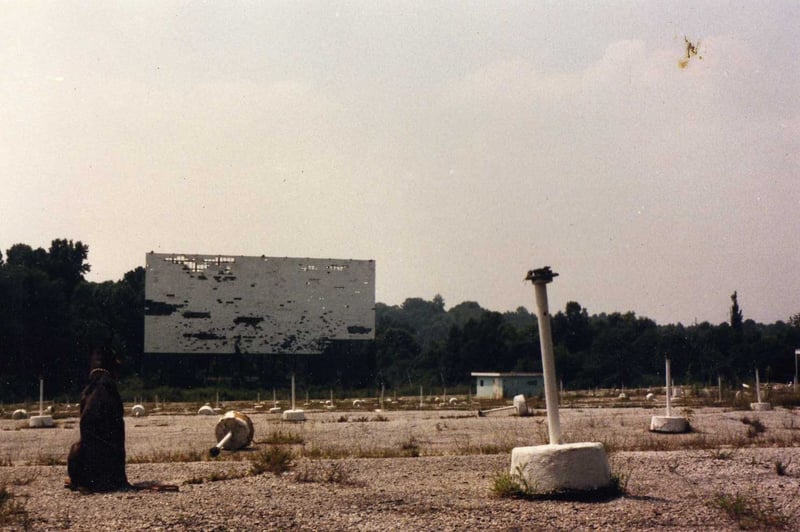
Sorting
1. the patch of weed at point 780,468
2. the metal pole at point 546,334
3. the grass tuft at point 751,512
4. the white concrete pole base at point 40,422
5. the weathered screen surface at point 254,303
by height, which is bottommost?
the grass tuft at point 751,512

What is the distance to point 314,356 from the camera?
71.8 metres

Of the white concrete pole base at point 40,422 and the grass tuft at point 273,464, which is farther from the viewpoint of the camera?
the white concrete pole base at point 40,422

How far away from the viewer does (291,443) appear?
2056 cm

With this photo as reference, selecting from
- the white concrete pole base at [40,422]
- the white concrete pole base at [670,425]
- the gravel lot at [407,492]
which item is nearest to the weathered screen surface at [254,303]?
the white concrete pole base at [40,422]

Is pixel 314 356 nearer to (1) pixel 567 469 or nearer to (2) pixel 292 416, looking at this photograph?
(2) pixel 292 416

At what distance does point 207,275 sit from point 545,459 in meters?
62.6

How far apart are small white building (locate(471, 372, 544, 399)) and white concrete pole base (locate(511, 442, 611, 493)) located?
1795 inches

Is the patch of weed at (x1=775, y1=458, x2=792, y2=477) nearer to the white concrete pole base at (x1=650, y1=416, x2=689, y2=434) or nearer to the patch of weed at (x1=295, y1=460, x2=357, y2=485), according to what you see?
the patch of weed at (x1=295, y1=460, x2=357, y2=485)

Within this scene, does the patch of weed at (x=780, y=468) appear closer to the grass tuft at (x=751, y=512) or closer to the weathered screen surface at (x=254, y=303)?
the grass tuft at (x=751, y=512)

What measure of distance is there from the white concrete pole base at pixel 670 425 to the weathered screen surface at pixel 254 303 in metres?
49.6

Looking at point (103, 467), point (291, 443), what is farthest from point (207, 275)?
point (103, 467)

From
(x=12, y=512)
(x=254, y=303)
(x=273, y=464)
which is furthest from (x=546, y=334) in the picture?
(x=254, y=303)

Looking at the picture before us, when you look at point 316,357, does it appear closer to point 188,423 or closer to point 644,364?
point 644,364

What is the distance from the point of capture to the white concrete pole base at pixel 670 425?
73.6 ft
